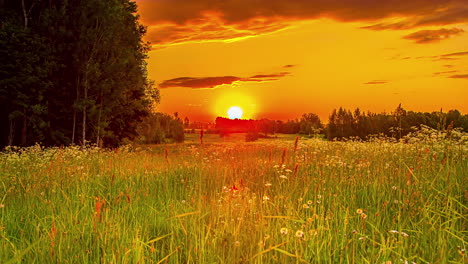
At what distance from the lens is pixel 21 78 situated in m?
25.4

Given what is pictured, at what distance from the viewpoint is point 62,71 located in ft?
96.2

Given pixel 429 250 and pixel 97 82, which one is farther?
pixel 97 82

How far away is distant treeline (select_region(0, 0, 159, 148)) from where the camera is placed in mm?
25609

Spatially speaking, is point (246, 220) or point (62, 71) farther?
Answer: point (62, 71)

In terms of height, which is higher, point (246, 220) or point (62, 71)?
point (62, 71)

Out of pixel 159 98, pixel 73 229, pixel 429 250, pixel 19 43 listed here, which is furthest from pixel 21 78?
pixel 429 250

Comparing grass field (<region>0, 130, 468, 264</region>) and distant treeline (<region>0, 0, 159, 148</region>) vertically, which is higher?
distant treeline (<region>0, 0, 159, 148</region>)

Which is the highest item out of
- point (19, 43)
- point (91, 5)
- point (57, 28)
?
point (91, 5)

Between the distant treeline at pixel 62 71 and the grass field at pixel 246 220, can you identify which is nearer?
the grass field at pixel 246 220

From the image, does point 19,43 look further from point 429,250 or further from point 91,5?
point 429,250

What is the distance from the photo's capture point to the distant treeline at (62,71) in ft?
84.0

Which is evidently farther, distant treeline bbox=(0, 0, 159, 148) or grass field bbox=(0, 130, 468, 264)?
distant treeline bbox=(0, 0, 159, 148)

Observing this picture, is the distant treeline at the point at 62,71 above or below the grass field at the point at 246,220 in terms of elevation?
above

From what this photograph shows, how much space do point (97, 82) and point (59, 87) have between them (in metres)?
2.93
